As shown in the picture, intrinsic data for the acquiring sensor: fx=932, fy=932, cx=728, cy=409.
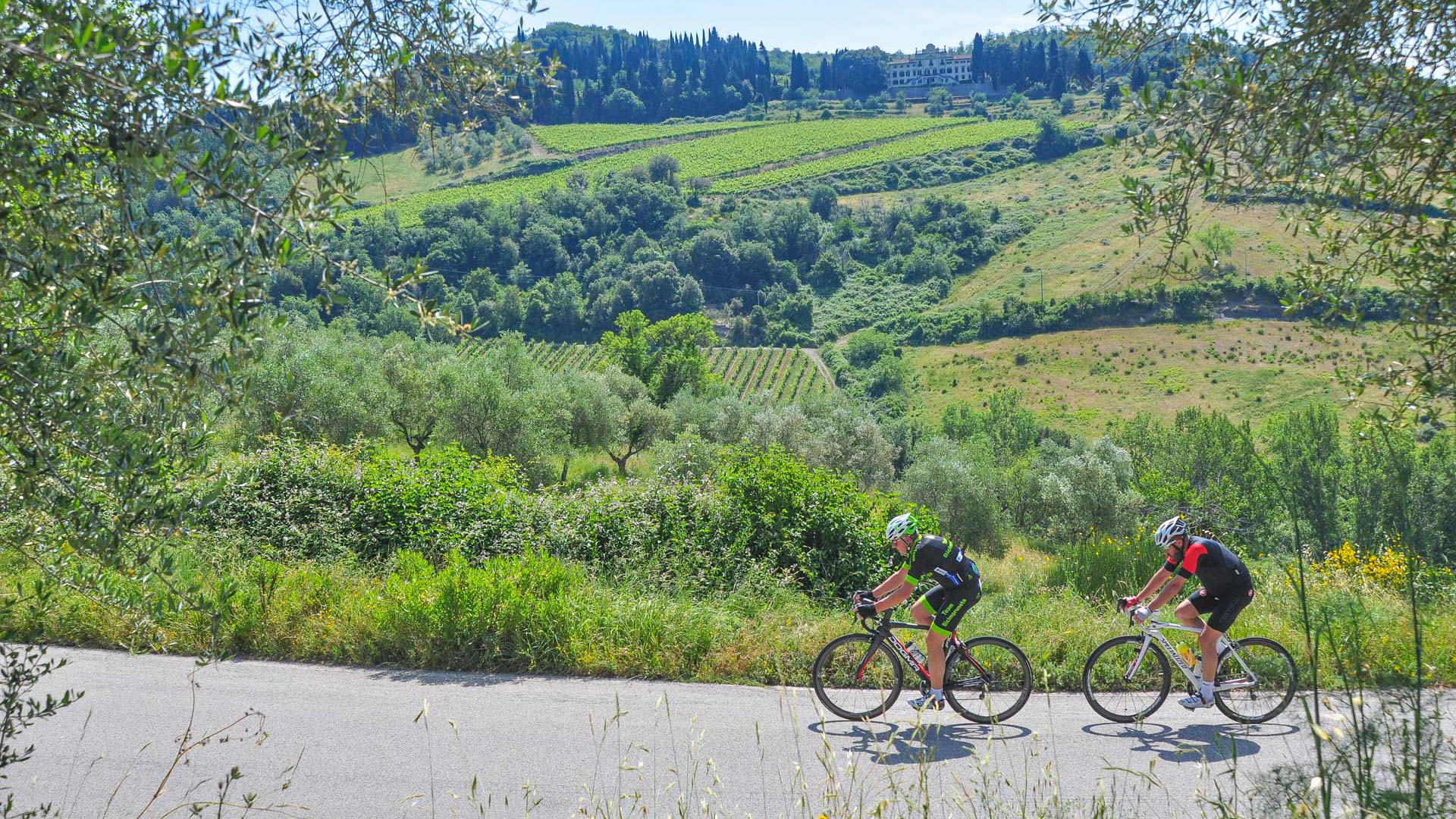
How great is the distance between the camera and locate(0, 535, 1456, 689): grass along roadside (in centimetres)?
823

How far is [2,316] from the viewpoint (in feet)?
10.2

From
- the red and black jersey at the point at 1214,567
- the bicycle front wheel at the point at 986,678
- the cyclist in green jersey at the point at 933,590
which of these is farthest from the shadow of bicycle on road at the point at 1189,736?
the cyclist in green jersey at the point at 933,590

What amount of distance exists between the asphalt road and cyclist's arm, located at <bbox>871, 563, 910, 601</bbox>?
37.7 inches

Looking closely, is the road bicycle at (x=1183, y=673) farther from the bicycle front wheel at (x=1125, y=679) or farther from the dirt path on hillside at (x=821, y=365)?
the dirt path on hillside at (x=821, y=365)

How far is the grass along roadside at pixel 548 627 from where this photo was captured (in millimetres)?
8234

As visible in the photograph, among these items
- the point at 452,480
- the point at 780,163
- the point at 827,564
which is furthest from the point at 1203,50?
the point at 780,163

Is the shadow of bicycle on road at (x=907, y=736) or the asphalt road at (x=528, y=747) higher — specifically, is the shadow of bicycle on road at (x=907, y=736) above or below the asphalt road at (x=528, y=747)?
below

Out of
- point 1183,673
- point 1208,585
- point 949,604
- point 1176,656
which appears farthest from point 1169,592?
point 949,604

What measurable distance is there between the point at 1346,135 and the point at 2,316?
6.02 m

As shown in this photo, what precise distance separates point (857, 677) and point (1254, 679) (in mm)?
3160

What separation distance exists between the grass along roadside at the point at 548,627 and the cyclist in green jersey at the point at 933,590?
95cm

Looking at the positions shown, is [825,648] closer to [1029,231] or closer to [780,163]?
[1029,231]

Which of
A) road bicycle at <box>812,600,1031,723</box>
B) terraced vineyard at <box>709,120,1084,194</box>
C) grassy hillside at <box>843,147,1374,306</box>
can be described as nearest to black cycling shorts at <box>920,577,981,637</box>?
road bicycle at <box>812,600,1031,723</box>

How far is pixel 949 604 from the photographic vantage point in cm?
773
